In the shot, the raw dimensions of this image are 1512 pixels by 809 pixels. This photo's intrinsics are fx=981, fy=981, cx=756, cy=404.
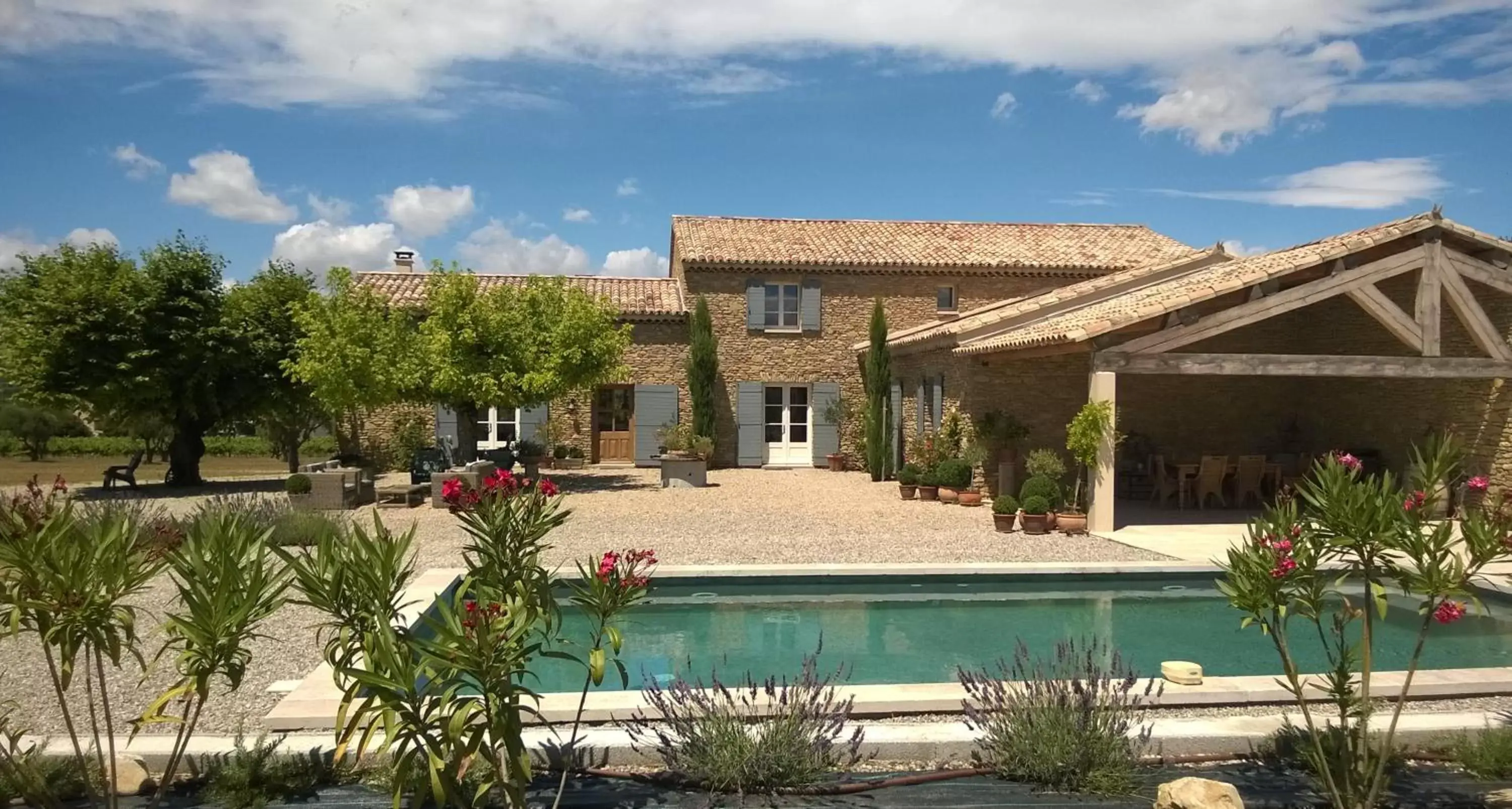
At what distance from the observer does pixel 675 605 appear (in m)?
8.65

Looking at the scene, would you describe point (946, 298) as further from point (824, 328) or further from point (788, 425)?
point (788, 425)

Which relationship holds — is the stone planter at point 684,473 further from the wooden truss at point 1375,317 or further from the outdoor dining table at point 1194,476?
the wooden truss at point 1375,317

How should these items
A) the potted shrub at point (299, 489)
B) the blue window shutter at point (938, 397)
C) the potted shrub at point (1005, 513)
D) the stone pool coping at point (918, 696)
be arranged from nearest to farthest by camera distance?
the stone pool coping at point (918, 696)
the potted shrub at point (1005, 513)
the potted shrub at point (299, 489)
the blue window shutter at point (938, 397)

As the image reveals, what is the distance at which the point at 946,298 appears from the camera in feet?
71.8

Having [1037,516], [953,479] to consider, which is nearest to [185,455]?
[953,479]

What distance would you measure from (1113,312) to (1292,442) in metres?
5.24

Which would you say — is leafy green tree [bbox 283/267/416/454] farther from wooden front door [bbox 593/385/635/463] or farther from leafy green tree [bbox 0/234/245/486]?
wooden front door [bbox 593/385/635/463]

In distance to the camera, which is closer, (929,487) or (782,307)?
(929,487)

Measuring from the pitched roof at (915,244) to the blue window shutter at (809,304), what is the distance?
1.58 feet

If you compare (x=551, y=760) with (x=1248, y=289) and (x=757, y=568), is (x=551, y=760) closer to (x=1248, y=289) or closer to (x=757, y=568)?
(x=757, y=568)

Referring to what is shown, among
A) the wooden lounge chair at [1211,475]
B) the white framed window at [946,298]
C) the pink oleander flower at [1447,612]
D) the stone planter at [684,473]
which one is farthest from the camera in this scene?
the white framed window at [946,298]

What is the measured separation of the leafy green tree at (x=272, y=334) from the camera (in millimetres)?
17656

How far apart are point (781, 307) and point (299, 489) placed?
1094 centimetres

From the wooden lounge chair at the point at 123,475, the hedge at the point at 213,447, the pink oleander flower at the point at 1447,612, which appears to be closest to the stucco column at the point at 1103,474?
the pink oleander flower at the point at 1447,612
